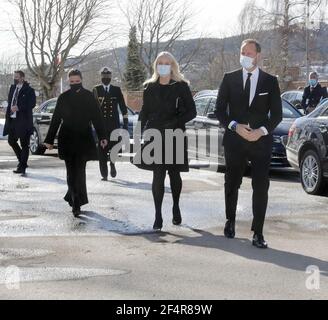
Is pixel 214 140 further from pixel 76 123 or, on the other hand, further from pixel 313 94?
pixel 76 123

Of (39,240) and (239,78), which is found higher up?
(239,78)

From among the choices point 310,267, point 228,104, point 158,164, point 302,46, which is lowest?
point 310,267

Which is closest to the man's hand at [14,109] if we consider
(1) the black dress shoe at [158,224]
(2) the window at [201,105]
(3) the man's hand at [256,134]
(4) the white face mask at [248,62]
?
(2) the window at [201,105]

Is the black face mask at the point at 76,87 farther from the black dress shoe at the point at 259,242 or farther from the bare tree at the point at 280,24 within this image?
the bare tree at the point at 280,24

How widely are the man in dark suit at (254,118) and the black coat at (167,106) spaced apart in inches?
27.5

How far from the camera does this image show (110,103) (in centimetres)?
1044

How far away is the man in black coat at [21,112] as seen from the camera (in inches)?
441

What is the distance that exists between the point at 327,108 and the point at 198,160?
14.6 feet

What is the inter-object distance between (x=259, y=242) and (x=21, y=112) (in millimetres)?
6455

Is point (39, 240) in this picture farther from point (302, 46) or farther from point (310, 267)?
point (302, 46)

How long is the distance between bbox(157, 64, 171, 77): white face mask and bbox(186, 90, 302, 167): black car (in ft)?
14.8
